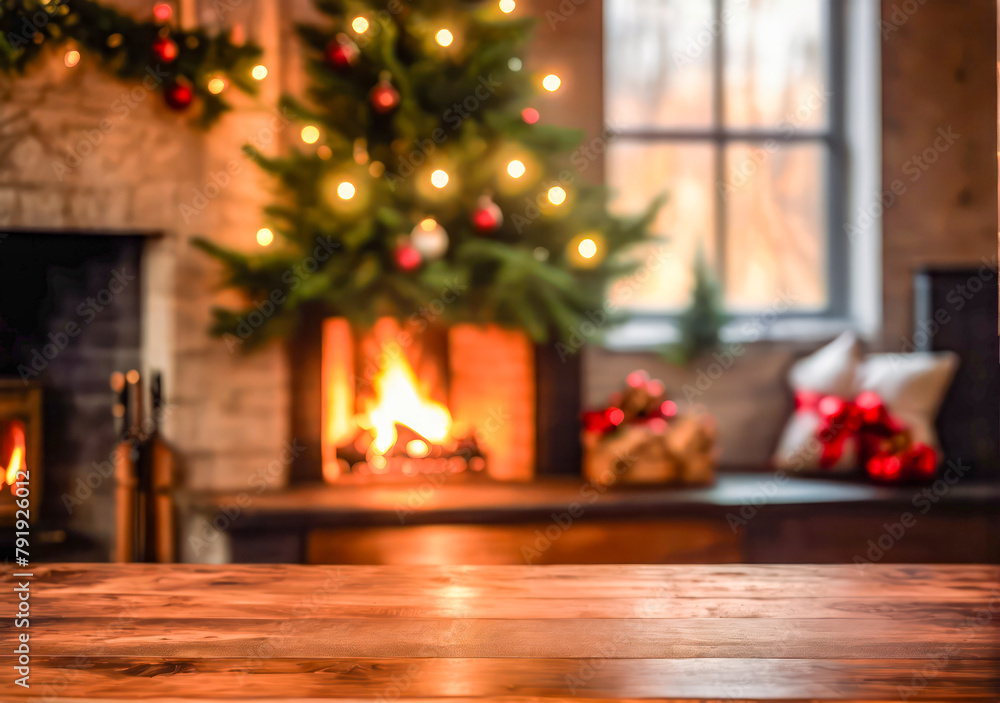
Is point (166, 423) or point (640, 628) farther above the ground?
point (166, 423)

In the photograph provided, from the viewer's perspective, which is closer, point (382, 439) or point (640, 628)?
point (640, 628)

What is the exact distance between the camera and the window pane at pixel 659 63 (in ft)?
11.3

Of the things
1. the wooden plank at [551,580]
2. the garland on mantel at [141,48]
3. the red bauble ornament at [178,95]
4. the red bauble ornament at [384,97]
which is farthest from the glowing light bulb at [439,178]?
the wooden plank at [551,580]

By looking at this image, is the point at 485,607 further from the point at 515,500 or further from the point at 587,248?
the point at 587,248

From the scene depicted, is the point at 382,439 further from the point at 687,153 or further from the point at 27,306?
the point at 687,153

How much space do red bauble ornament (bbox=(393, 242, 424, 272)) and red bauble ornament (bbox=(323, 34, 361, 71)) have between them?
660 mm

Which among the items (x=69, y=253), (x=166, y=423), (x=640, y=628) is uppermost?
(x=69, y=253)

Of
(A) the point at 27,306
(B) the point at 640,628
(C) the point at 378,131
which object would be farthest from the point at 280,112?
(B) the point at 640,628

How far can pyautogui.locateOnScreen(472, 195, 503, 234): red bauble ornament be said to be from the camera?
2.79m

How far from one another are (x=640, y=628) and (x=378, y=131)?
2.04 m

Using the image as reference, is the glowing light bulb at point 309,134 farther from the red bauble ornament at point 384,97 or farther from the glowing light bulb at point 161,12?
the glowing light bulb at point 161,12

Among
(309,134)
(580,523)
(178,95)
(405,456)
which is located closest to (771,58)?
(309,134)

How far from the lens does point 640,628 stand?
1.29 m

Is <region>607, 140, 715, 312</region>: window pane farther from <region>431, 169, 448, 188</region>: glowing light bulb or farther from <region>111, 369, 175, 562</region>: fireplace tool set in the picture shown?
<region>111, 369, 175, 562</region>: fireplace tool set
